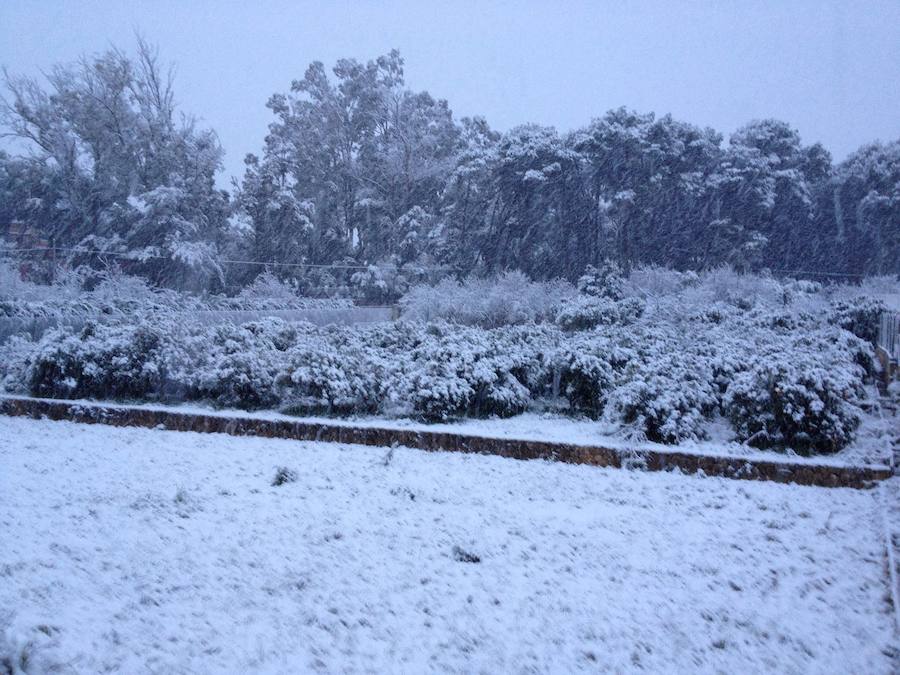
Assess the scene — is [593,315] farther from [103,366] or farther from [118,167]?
[118,167]

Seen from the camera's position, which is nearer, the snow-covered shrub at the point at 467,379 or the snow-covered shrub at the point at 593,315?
the snow-covered shrub at the point at 467,379

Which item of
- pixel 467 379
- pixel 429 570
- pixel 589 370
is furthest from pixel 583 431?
pixel 429 570

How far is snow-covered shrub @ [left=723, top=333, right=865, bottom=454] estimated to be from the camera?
446 centimetres

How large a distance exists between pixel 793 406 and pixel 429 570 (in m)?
3.14

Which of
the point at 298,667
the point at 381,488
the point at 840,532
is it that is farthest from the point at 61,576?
the point at 840,532

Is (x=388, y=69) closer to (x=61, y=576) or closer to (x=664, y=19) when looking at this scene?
(x=664, y=19)

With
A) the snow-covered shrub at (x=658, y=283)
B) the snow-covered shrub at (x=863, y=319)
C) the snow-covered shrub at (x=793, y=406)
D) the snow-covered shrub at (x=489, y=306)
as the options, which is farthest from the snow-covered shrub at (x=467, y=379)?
the snow-covered shrub at (x=658, y=283)

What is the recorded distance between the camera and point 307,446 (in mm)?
4711

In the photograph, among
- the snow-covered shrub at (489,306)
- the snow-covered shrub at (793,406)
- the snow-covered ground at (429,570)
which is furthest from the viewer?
the snow-covered shrub at (489,306)

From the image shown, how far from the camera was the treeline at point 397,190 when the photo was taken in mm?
18625

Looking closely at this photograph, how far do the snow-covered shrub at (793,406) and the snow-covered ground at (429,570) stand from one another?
689 mm

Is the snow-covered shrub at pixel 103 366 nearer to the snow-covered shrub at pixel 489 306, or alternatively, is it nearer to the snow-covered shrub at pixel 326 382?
the snow-covered shrub at pixel 326 382

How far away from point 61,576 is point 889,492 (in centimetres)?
434

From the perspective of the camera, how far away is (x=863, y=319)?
30.2 ft
